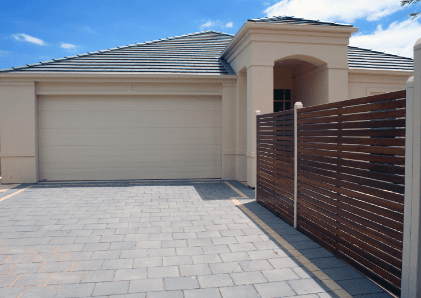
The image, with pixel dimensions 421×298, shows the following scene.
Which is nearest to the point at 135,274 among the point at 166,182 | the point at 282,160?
the point at 282,160

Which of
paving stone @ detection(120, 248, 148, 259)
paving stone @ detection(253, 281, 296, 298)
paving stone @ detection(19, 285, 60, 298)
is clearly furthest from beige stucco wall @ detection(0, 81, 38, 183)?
paving stone @ detection(253, 281, 296, 298)

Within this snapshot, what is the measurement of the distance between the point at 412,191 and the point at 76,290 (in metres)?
3.43

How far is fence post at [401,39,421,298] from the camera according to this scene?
2879 millimetres

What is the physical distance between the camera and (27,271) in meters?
3.83

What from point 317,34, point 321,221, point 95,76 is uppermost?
point 317,34

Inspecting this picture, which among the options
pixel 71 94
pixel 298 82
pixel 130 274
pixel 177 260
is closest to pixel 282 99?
pixel 298 82

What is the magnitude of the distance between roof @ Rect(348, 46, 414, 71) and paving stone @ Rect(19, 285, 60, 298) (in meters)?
11.2

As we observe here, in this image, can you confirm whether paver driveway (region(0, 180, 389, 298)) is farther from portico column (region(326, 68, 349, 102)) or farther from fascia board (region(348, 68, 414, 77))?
fascia board (region(348, 68, 414, 77))

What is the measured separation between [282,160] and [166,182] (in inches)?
213

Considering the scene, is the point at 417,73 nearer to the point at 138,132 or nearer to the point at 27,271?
the point at 27,271

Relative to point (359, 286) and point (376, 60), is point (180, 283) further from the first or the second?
point (376, 60)

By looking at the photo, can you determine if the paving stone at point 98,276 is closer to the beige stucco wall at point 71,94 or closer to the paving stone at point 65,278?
the paving stone at point 65,278

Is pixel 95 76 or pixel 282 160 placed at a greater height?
pixel 95 76

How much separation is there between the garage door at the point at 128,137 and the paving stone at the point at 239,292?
26.1 feet
